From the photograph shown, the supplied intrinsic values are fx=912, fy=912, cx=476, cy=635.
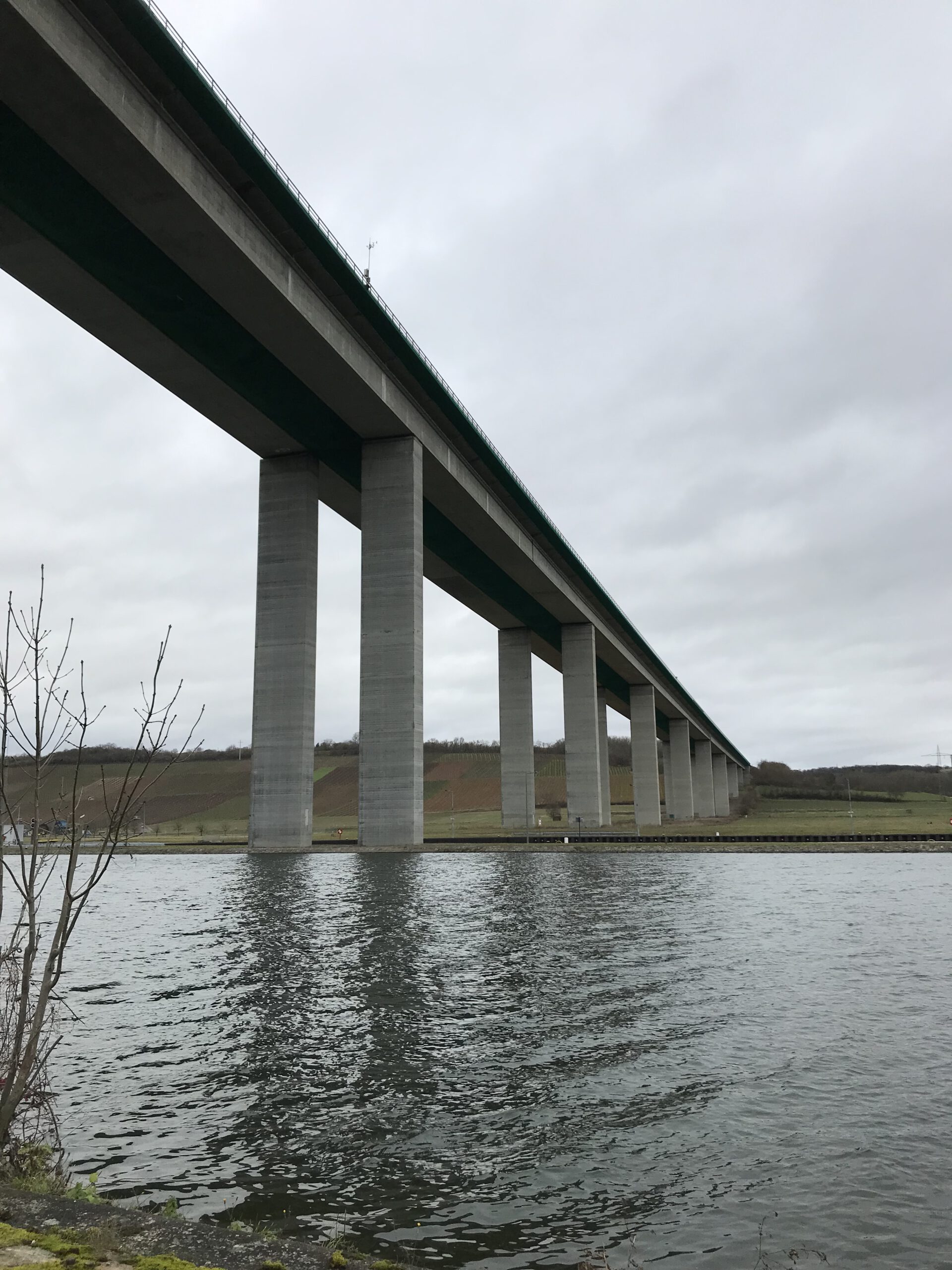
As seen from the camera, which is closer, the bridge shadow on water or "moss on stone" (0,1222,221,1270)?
"moss on stone" (0,1222,221,1270)

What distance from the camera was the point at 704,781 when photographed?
163375 mm

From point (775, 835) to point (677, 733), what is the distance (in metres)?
76.0

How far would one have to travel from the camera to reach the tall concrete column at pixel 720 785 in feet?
556

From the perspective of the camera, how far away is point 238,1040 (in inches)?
434

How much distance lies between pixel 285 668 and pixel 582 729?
4211 cm

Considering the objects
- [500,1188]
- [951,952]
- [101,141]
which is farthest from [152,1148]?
[101,141]

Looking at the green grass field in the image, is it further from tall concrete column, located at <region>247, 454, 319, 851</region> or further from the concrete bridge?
the concrete bridge

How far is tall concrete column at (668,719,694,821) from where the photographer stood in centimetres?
14225

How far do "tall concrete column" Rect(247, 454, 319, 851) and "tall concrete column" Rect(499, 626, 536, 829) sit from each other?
37.1 m

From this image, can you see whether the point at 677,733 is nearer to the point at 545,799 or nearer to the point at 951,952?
the point at 545,799

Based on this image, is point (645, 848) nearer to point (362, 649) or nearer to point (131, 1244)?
point (362, 649)

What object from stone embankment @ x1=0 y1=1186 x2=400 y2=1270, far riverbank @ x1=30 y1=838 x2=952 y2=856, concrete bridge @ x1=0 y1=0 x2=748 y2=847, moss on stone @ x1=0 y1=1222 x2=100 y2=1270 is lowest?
far riverbank @ x1=30 y1=838 x2=952 y2=856

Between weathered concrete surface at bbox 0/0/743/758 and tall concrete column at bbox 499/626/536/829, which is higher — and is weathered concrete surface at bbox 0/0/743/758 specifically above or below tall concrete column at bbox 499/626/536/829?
above

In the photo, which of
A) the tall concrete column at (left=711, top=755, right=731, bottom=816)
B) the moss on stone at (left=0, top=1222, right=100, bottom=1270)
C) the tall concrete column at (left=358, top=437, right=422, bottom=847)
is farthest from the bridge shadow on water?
the tall concrete column at (left=711, top=755, right=731, bottom=816)
